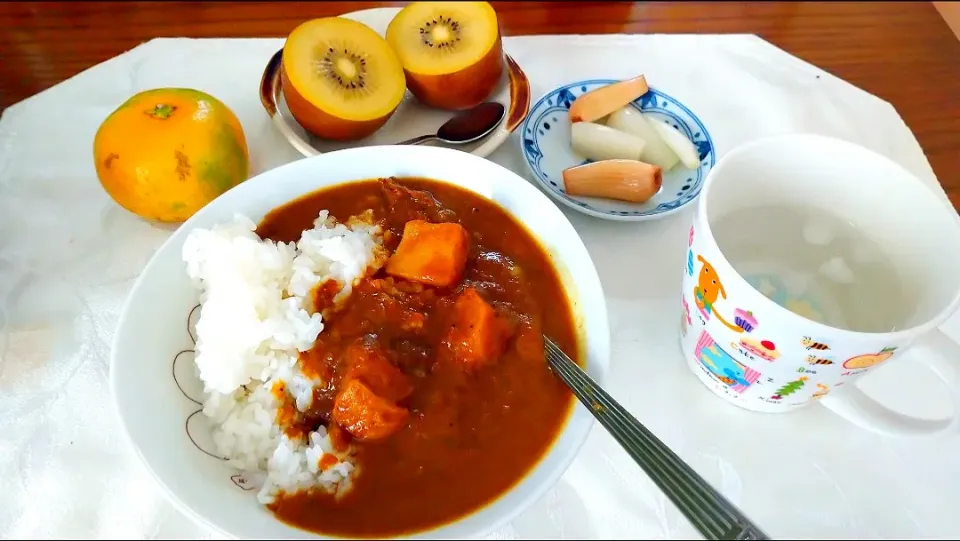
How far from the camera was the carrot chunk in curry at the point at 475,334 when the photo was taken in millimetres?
1005

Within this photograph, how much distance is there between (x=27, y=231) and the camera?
1.29 metres

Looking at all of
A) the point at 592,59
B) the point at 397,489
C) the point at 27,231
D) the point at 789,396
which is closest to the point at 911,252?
the point at 789,396

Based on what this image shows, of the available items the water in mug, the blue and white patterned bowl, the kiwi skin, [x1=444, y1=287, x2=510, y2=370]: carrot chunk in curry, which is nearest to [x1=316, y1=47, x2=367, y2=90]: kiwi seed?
the kiwi skin

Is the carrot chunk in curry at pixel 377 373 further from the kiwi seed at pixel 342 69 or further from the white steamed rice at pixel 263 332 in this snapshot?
the kiwi seed at pixel 342 69

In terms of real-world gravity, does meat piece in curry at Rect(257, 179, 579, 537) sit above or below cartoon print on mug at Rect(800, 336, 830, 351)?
below

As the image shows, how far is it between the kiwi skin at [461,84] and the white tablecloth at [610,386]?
0.15 m

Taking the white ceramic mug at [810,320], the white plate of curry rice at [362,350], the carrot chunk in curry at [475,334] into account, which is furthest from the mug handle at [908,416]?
the carrot chunk in curry at [475,334]

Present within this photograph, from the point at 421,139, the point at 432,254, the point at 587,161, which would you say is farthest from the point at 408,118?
the point at 432,254

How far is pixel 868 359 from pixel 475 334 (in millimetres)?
530

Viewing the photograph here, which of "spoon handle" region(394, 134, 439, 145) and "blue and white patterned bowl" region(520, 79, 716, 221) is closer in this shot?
"blue and white patterned bowl" region(520, 79, 716, 221)

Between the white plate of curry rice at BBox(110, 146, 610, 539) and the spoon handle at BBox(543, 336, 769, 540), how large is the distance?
0.11ft

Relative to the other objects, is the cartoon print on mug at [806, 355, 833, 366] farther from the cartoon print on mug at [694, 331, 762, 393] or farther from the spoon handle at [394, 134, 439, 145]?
the spoon handle at [394, 134, 439, 145]

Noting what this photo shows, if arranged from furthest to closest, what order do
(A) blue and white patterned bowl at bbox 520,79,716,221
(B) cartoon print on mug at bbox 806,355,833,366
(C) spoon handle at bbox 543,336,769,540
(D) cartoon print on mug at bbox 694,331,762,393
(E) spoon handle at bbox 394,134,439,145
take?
(E) spoon handle at bbox 394,134,439,145, (A) blue and white patterned bowl at bbox 520,79,716,221, (D) cartoon print on mug at bbox 694,331,762,393, (B) cartoon print on mug at bbox 806,355,833,366, (C) spoon handle at bbox 543,336,769,540

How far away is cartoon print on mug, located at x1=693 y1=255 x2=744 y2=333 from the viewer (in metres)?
0.90
